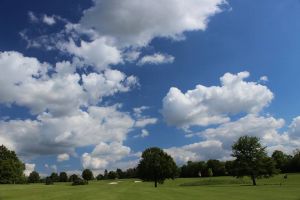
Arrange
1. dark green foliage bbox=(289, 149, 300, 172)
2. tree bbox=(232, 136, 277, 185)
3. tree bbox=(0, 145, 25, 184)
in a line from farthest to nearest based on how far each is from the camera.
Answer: dark green foliage bbox=(289, 149, 300, 172), tree bbox=(0, 145, 25, 184), tree bbox=(232, 136, 277, 185)

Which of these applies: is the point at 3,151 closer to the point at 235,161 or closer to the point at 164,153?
the point at 164,153

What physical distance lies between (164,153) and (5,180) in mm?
54126

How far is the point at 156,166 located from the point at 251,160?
24202 mm

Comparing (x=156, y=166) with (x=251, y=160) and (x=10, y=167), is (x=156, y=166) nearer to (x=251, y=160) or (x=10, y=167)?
(x=251, y=160)

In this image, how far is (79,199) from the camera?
41.2 m

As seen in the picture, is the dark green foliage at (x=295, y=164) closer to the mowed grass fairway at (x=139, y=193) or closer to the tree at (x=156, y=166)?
the tree at (x=156, y=166)

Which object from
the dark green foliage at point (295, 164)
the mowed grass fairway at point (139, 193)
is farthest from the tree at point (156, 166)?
the dark green foliage at point (295, 164)

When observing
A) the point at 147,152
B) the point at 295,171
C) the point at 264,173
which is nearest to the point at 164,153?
the point at 147,152

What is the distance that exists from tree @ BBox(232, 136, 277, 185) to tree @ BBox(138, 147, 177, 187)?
1681 cm

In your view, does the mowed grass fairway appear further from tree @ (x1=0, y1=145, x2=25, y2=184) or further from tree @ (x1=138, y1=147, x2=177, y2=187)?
tree @ (x1=0, y1=145, x2=25, y2=184)

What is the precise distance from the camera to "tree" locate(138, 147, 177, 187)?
106 meters

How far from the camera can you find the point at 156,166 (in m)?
105

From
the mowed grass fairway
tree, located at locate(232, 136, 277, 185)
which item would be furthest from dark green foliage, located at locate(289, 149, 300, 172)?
the mowed grass fairway

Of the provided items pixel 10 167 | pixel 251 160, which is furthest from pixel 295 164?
pixel 10 167
